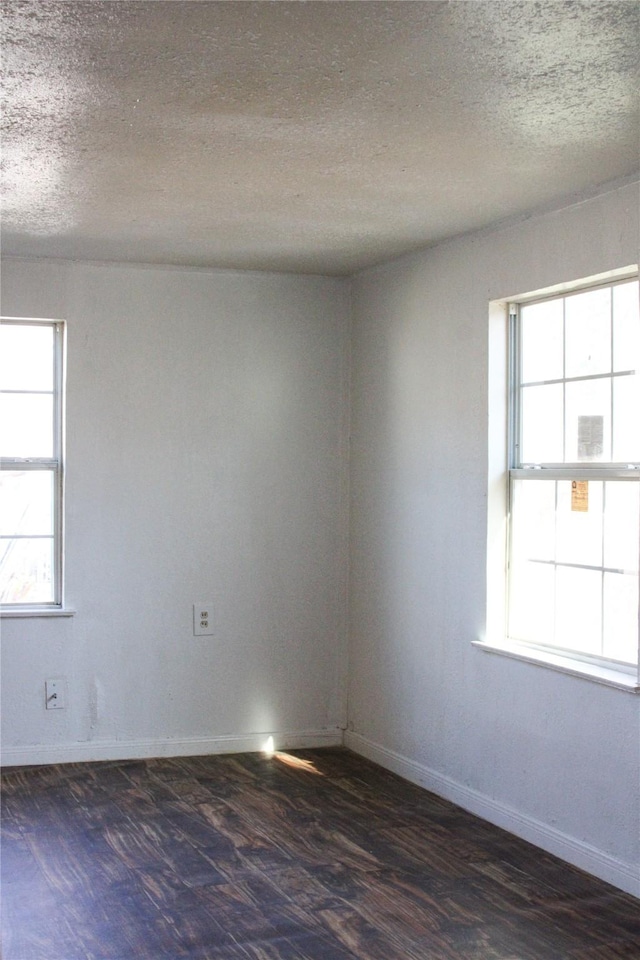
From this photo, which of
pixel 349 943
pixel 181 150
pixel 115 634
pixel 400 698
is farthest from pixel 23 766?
pixel 181 150

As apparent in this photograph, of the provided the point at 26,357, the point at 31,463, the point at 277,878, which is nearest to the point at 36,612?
the point at 31,463

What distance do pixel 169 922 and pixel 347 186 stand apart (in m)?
2.61

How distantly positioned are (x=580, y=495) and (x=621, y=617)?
0.51 m

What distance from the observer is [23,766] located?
16.9 feet

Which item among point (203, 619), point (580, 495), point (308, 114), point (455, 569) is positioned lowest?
point (203, 619)

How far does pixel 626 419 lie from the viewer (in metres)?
3.77

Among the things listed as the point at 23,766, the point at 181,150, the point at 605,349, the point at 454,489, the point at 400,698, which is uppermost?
the point at 181,150

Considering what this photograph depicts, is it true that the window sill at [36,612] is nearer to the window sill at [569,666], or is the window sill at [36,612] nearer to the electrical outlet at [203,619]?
the electrical outlet at [203,619]

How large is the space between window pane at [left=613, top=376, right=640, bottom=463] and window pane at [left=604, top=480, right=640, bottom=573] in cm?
11

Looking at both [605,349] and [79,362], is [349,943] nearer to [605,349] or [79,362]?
[605,349]

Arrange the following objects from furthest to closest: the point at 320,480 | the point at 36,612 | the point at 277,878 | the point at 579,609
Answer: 1. the point at 320,480
2. the point at 36,612
3. the point at 579,609
4. the point at 277,878

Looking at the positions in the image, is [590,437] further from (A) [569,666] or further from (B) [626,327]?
(A) [569,666]

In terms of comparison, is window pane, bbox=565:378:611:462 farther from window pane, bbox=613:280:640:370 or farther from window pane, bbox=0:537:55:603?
window pane, bbox=0:537:55:603

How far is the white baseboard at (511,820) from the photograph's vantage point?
142 inches
